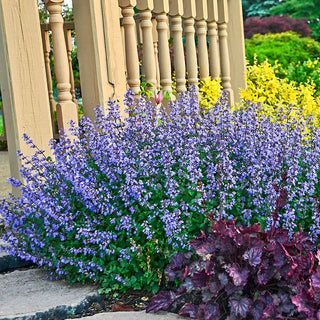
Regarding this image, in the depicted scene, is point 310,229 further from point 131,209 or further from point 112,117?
point 112,117

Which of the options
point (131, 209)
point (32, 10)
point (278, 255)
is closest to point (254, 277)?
point (278, 255)

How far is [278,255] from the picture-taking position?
210 centimetres

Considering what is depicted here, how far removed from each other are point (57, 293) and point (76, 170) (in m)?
0.54

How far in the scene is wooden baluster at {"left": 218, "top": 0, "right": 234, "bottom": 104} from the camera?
17.7 feet

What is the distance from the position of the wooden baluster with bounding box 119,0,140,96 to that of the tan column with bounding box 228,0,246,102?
1.92 metres

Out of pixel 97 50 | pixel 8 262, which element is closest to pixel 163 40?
pixel 97 50

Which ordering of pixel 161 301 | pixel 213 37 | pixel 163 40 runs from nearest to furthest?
pixel 161 301 < pixel 163 40 < pixel 213 37

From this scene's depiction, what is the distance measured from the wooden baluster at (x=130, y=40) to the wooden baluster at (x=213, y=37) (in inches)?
53.1

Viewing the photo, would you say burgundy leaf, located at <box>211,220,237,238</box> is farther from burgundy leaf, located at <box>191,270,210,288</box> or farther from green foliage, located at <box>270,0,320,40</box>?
green foliage, located at <box>270,0,320,40</box>

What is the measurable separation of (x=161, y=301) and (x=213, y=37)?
339cm

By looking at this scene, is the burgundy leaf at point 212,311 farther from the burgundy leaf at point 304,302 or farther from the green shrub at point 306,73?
the green shrub at point 306,73

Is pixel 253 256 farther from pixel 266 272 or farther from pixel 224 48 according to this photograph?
pixel 224 48

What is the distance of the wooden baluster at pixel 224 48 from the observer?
5.39 metres

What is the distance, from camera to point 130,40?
12.9 ft
